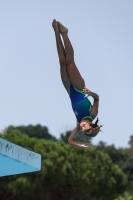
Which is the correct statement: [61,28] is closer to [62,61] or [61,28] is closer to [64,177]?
[62,61]

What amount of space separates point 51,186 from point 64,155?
2.33m

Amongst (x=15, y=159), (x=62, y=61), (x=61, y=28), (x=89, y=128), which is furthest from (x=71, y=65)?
(x=15, y=159)

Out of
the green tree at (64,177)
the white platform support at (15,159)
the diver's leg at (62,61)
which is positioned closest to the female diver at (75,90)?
the diver's leg at (62,61)

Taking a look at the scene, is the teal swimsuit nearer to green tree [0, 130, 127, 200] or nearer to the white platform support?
the white platform support

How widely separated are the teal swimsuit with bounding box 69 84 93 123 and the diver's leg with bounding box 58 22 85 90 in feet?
0.38

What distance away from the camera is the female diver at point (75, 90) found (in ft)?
28.9

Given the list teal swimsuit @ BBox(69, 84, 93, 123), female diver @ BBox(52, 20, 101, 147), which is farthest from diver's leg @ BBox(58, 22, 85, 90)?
teal swimsuit @ BBox(69, 84, 93, 123)

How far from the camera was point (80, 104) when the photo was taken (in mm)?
8984

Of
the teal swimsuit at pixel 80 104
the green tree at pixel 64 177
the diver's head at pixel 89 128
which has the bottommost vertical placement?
the diver's head at pixel 89 128

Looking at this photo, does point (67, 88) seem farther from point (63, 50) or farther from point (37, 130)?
point (37, 130)

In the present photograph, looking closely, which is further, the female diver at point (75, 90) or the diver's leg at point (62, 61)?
the diver's leg at point (62, 61)

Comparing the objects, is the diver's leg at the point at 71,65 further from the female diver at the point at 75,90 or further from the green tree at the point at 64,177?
the green tree at the point at 64,177

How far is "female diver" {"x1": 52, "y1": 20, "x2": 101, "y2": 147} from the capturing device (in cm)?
882

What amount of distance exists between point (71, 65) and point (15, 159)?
2.04 m
